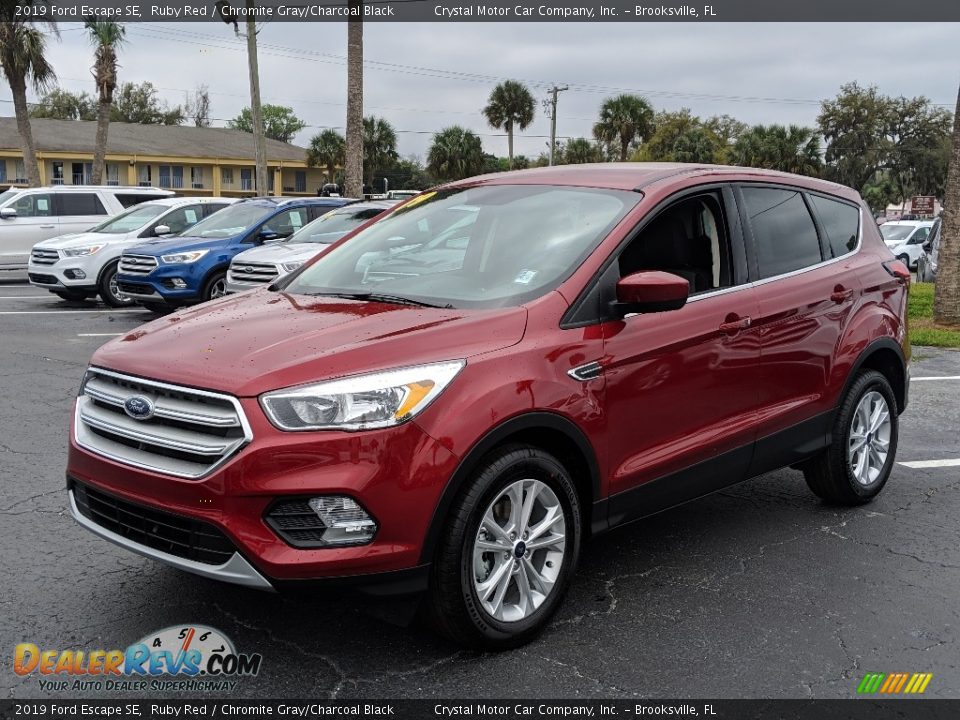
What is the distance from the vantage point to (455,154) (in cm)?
5875

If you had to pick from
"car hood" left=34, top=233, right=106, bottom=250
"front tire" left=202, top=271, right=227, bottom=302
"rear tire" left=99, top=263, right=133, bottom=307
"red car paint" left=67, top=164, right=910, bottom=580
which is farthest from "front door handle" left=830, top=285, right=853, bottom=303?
"car hood" left=34, top=233, right=106, bottom=250

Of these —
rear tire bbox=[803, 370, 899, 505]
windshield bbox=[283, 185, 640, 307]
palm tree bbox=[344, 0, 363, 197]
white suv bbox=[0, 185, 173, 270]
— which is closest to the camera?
windshield bbox=[283, 185, 640, 307]

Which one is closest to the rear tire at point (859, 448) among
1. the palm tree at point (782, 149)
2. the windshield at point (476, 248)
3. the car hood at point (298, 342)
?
the windshield at point (476, 248)

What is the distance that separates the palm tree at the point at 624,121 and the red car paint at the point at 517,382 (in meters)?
52.7

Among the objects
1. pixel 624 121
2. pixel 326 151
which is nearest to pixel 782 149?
pixel 624 121

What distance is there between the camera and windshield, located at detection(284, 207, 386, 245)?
12.4 metres

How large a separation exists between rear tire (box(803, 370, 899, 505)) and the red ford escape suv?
0.02m

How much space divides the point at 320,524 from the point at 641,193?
2.11m

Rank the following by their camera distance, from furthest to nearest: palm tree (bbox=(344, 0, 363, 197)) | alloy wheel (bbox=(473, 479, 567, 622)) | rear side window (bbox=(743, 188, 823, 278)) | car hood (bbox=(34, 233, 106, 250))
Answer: palm tree (bbox=(344, 0, 363, 197)) → car hood (bbox=(34, 233, 106, 250)) → rear side window (bbox=(743, 188, 823, 278)) → alloy wheel (bbox=(473, 479, 567, 622))

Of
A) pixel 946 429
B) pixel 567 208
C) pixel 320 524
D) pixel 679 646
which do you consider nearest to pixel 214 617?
pixel 320 524

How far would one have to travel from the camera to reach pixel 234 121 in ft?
329

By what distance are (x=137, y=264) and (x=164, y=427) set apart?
1050cm

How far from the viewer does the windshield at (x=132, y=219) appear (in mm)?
16141

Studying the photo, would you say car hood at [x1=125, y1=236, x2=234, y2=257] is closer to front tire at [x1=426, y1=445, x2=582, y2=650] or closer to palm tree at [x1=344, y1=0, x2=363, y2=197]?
palm tree at [x1=344, y1=0, x2=363, y2=197]
